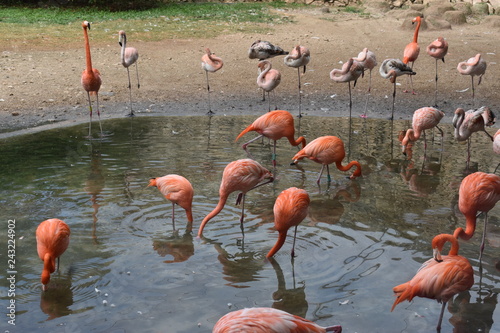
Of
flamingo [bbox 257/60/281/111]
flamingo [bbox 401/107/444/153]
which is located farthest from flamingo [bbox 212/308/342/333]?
flamingo [bbox 257/60/281/111]

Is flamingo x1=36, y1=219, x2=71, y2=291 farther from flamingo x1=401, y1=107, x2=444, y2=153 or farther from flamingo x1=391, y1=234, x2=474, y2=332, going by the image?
flamingo x1=401, y1=107, x2=444, y2=153

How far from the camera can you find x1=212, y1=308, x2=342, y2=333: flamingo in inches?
107

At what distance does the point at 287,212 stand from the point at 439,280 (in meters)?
1.16

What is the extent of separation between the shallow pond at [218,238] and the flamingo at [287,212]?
0.55 feet

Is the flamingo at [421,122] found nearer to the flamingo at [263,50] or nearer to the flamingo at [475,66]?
the flamingo at [475,66]

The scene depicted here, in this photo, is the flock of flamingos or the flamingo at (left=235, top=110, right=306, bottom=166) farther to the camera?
the flamingo at (left=235, top=110, right=306, bottom=166)

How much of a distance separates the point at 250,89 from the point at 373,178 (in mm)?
4110

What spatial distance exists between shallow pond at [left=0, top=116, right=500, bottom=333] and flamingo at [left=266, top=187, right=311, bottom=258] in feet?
0.55

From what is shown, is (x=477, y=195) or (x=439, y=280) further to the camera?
(x=477, y=195)

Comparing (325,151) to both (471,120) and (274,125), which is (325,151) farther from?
(471,120)

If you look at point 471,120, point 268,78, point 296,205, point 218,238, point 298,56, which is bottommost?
point 218,238

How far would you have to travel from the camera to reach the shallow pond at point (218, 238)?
11.6 feet

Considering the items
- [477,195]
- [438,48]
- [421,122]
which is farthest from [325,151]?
[438,48]

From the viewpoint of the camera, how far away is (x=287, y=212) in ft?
13.4
